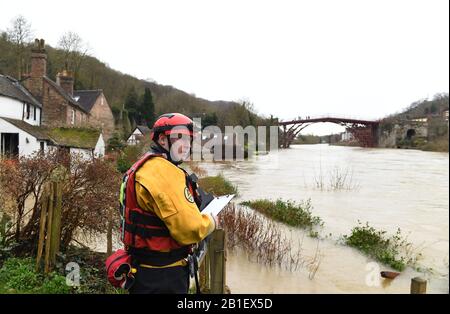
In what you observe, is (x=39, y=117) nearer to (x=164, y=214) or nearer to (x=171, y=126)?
(x=171, y=126)

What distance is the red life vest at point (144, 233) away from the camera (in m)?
2.51

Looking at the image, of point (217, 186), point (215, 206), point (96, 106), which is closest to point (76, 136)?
point (217, 186)

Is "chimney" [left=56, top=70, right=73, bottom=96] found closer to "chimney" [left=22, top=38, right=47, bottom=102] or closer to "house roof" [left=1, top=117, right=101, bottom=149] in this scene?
"chimney" [left=22, top=38, right=47, bottom=102]

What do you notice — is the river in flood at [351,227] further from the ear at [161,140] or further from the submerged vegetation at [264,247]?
the ear at [161,140]

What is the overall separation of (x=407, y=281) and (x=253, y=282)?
3.21 metres

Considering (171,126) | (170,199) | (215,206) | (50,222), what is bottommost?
(50,222)

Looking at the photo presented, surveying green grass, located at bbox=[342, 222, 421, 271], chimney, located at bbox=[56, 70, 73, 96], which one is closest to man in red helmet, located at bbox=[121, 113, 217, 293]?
green grass, located at bbox=[342, 222, 421, 271]

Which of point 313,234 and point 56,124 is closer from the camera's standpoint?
point 313,234

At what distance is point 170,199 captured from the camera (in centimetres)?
232

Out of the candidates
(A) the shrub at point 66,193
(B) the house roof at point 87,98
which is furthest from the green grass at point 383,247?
(B) the house roof at point 87,98

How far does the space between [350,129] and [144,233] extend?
6748 centimetres

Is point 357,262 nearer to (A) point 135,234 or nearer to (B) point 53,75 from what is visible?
(A) point 135,234
